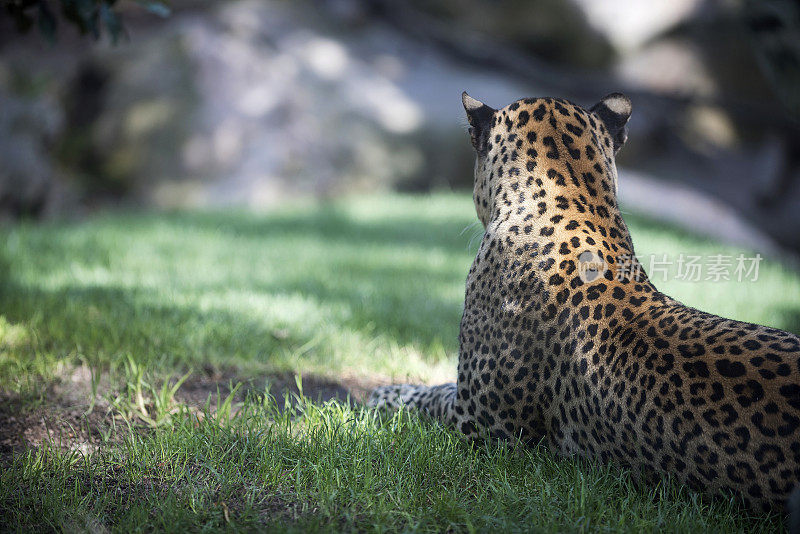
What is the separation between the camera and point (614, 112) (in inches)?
141

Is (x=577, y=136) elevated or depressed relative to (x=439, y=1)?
depressed

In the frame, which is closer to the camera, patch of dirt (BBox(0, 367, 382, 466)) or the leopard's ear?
patch of dirt (BBox(0, 367, 382, 466))

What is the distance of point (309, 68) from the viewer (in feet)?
39.6

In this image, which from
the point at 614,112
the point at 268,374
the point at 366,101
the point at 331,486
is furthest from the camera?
the point at 366,101

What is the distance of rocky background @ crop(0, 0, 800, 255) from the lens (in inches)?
432

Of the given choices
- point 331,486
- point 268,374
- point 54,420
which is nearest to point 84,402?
point 54,420

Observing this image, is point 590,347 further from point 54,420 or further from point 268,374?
point 54,420

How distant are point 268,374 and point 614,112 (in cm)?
236

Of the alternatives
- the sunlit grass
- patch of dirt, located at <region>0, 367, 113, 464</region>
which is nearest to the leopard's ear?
the sunlit grass

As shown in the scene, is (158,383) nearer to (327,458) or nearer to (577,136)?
(327,458)

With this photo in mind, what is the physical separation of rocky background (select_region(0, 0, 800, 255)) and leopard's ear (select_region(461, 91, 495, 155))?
21.1 ft

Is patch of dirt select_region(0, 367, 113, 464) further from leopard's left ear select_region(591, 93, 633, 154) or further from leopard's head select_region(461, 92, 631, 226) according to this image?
leopard's left ear select_region(591, 93, 633, 154)

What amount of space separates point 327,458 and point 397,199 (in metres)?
7.82

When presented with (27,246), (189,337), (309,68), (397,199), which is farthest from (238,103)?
(189,337)
